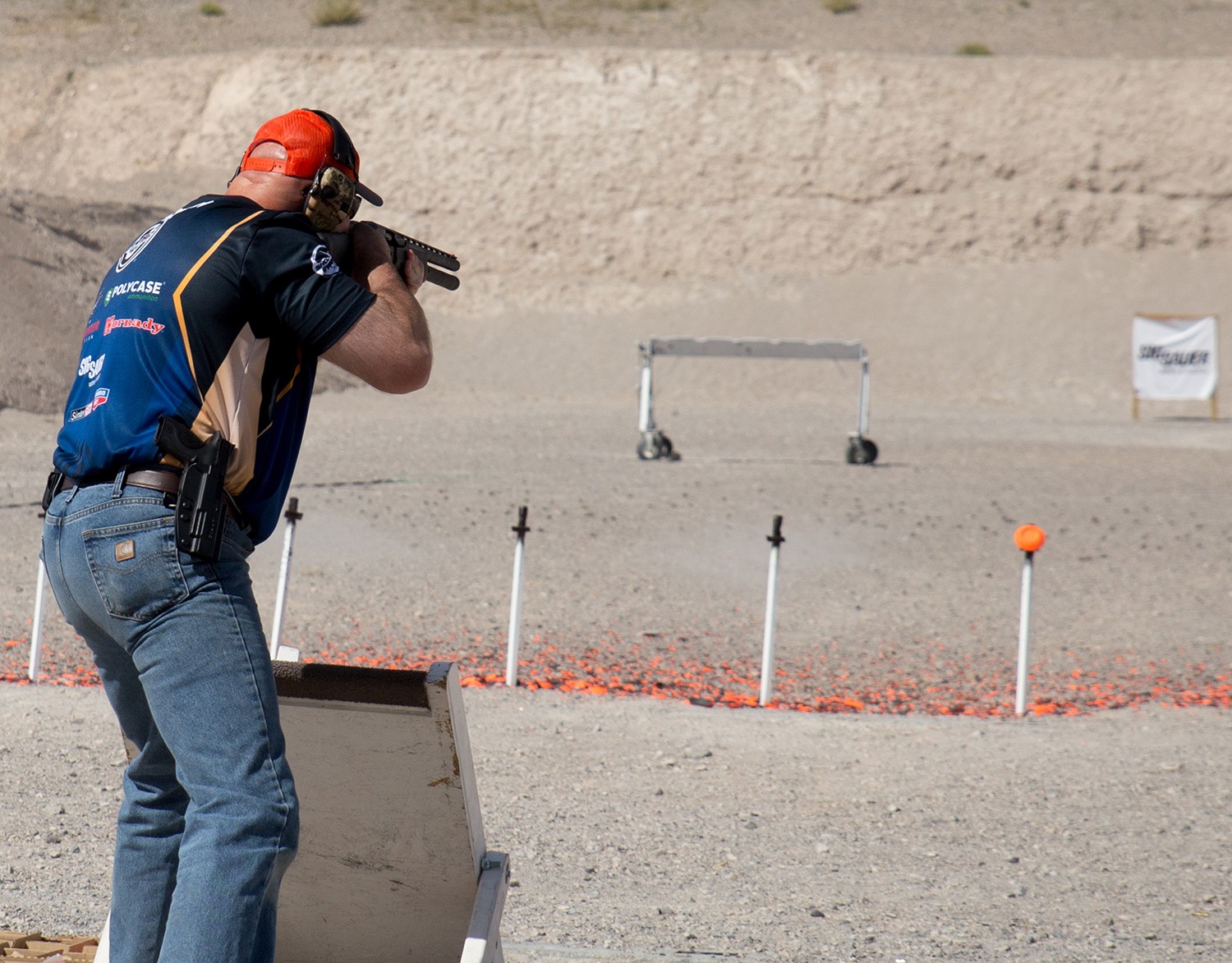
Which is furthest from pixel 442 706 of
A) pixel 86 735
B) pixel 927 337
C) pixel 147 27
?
pixel 147 27

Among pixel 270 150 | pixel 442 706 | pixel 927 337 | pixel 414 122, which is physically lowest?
pixel 442 706

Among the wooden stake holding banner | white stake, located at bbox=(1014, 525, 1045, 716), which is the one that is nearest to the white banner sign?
the wooden stake holding banner

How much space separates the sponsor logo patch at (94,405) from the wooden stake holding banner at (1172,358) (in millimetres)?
28595

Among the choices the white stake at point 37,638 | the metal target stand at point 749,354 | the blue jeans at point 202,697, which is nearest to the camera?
the blue jeans at point 202,697

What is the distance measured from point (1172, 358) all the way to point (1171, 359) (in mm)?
35

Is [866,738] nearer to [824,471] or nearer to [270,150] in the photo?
[270,150]

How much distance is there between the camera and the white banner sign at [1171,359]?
1128 inches

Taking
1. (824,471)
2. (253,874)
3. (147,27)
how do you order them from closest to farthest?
(253,874) < (824,471) < (147,27)

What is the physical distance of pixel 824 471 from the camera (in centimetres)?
1773

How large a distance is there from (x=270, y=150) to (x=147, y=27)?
1974 inches

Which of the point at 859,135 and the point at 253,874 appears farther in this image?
the point at 859,135

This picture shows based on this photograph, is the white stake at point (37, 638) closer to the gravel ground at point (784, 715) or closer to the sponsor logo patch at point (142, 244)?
the gravel ground at point (784, 715)

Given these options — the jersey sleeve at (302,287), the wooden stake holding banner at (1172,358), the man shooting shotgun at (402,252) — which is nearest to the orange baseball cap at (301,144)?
the man shooting shotgun at (402,252)

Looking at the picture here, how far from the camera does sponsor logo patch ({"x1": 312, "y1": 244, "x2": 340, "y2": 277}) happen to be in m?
2.41
